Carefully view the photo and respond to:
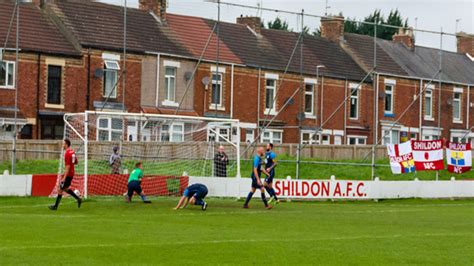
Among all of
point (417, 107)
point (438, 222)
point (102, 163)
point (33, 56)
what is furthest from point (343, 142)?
point (438, 222)

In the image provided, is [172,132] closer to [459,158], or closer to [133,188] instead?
[133,188]

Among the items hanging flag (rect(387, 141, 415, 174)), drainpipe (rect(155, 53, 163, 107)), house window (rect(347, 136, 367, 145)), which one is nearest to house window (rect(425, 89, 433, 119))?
house window (rect(347, 136, 367, 145))

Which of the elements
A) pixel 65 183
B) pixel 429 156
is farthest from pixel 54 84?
pixel 65 183

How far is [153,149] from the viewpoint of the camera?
44188 mm

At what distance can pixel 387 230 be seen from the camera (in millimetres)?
26750

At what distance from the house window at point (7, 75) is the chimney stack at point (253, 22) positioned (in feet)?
59.3

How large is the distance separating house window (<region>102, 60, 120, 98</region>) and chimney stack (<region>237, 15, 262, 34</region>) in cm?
1304

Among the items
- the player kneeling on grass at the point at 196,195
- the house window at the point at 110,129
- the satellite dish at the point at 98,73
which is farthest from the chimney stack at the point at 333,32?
the player kneeling on grass at the point at 196,195

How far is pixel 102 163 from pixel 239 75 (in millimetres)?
18401

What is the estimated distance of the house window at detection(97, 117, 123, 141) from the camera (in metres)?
43.7

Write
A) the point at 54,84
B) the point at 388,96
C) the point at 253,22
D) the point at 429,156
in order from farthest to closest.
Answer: the point at 388,96 < the point at 253,22 < the point at 54,84 < the point at 429,156

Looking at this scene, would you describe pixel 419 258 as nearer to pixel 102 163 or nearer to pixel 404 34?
pixel 102 163

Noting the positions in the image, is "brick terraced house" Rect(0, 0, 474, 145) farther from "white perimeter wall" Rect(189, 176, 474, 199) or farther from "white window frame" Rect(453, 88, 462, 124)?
"white perimeter wall" Rect(189, 176, 474, 199)

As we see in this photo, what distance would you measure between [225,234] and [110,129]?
20166 mm
